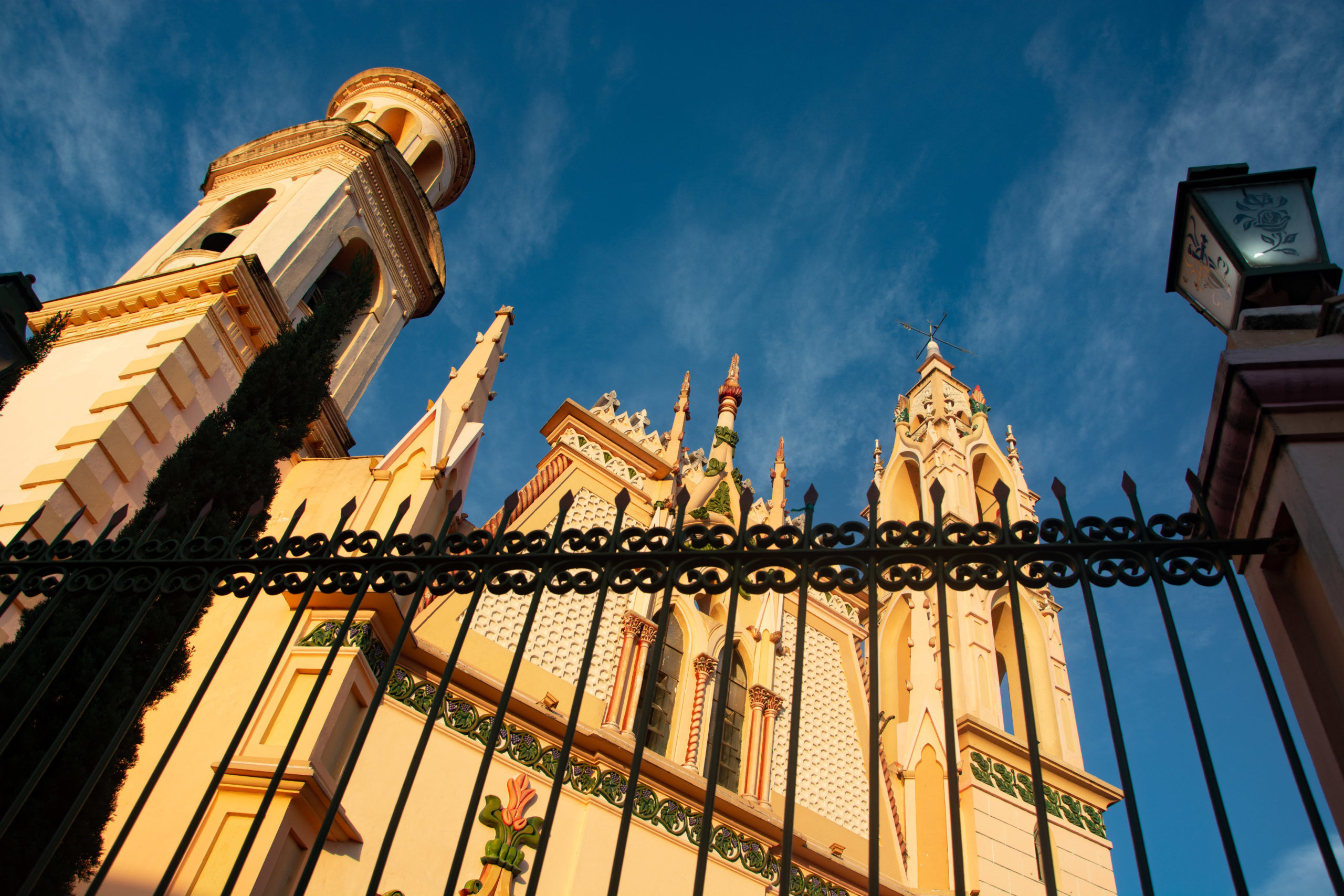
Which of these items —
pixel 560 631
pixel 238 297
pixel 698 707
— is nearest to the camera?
pixel 238 297

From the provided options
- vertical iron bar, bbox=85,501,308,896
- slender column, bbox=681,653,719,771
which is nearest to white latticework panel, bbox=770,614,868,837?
slender column, bbox=681,653,719,771

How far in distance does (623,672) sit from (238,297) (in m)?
6.64

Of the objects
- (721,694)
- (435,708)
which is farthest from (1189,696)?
(435,708)

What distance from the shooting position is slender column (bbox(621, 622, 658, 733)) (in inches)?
450

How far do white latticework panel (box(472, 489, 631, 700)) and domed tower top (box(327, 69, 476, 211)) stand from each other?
37.6 ft

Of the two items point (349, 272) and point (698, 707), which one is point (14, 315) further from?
point (349, 272)

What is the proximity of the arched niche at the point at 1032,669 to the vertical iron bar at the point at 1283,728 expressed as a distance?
446 inches

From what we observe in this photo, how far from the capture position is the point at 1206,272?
3734 millimetres

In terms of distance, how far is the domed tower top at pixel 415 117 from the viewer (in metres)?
20.1

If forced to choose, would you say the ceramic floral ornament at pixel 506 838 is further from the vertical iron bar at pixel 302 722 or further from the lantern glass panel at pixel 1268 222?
the lantern glass panel at pixel 1268 222

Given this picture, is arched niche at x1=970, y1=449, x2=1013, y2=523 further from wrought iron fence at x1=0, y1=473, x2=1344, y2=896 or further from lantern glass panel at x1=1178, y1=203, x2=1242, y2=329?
wrought iron fence at x1=0, y1=473, x2=1344, y2=896

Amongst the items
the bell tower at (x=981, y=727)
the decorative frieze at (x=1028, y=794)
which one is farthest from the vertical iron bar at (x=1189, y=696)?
the decorative frieze at (x=1028, y=794)

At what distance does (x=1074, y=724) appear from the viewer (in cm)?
1478

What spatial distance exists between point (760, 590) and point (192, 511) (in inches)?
193
